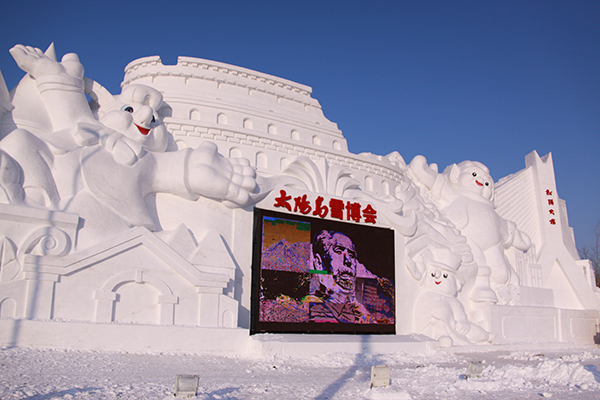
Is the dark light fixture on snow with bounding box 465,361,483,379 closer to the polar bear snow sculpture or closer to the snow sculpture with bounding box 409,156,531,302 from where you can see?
the polar bear snow sculpture

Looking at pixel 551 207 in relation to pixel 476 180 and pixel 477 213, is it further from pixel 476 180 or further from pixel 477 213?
pixel 477 213

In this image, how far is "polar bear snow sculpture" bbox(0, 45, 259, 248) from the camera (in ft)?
28.4

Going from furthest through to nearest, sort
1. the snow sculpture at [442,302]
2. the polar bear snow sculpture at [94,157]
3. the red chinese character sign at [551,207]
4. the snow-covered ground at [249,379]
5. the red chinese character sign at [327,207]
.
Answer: the red chinese character sign at [551,207], the snow sculpture at [442,302], the red chinese character sign at [327,207], the polar bear snow sculpture at [94,157], the snow-covered ground at [249,379]

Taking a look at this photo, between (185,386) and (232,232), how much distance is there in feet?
20.7

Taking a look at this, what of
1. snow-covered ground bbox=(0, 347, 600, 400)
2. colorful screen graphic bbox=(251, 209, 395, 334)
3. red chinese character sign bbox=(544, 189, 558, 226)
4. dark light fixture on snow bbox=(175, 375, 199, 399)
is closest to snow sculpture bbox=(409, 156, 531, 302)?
red chinese character sign bbox=(544, 189, 558, 226)

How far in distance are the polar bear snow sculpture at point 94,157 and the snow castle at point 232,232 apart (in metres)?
0.03

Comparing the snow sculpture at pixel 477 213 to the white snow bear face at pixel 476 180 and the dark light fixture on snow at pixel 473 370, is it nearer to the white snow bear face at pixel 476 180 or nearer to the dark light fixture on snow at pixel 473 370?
the white snow bear face at pixel 476 180

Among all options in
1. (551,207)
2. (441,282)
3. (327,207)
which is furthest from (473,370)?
(551,207)

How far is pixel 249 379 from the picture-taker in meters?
6.30

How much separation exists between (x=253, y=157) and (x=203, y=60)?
3.29 meters

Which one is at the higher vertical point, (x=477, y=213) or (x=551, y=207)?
(x=551, y=207)

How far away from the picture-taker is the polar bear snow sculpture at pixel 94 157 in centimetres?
865

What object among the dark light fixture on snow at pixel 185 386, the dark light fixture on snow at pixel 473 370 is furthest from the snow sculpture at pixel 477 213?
the dark light fixture on snow at pixel 185 386

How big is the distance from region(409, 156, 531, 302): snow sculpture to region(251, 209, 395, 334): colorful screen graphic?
330cm
